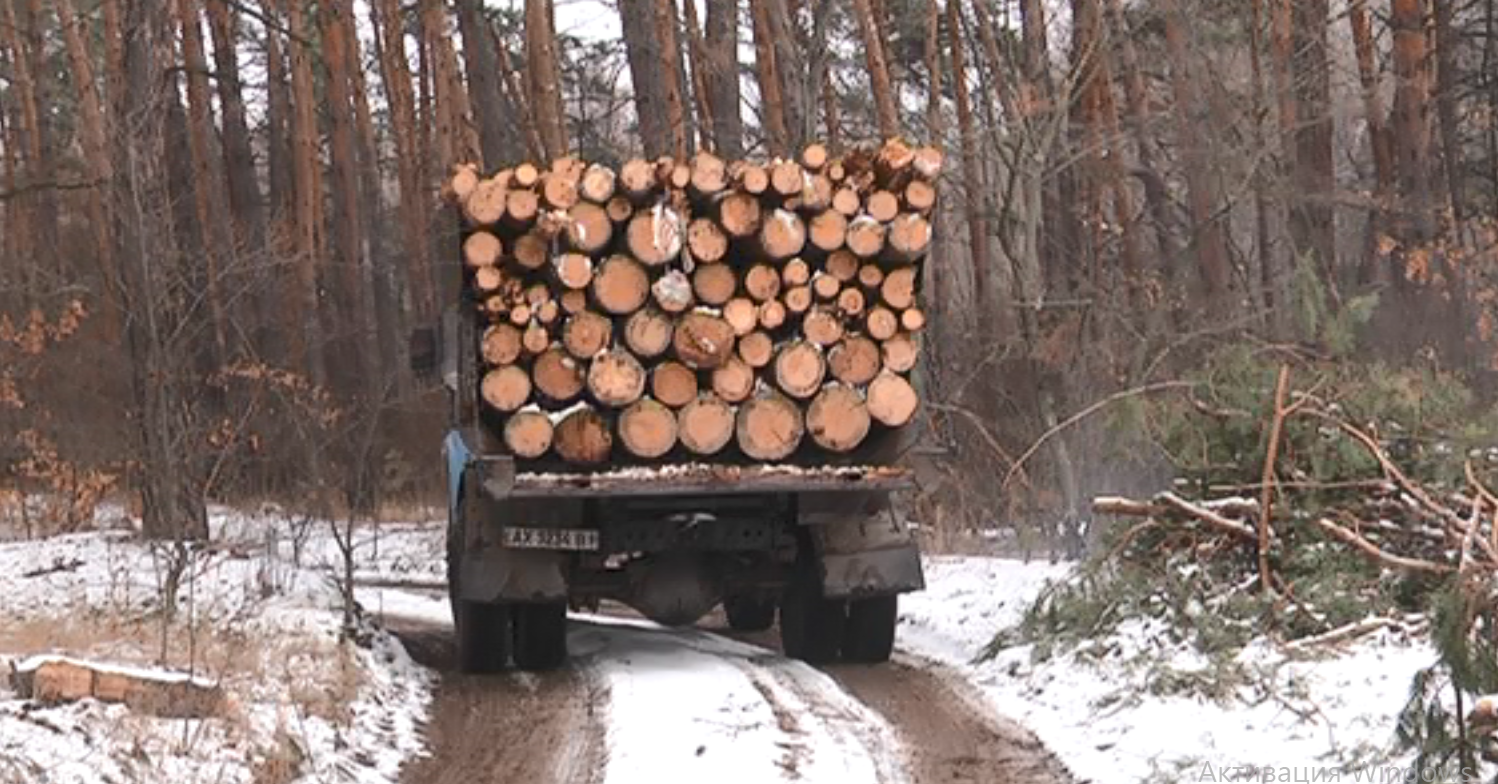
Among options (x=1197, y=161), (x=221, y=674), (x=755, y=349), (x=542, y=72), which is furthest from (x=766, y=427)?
(x=1197, y=161)

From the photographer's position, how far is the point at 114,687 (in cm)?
750

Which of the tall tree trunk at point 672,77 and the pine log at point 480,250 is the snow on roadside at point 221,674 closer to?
the pine log at point 480,250

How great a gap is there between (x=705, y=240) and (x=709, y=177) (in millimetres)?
340

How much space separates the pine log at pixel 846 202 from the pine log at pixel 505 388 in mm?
1941

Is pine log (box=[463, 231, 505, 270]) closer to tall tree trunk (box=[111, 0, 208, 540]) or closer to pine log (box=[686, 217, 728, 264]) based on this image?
pine log (box=[686, 217, 728, 264])

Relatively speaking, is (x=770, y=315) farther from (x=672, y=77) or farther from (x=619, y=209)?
(x=672, y=77)

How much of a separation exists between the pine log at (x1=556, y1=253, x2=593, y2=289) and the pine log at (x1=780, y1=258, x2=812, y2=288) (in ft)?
3.47

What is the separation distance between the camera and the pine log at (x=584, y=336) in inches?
394

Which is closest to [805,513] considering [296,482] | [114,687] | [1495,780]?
[114,687]

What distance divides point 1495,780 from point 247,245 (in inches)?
749

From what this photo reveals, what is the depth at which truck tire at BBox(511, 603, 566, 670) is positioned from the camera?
10719mm

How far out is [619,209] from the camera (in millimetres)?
10125

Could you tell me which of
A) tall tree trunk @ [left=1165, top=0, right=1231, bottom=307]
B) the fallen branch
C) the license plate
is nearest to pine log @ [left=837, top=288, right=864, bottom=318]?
the license plate

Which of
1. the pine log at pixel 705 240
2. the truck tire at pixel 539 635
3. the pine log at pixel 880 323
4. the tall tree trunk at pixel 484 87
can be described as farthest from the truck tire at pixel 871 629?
the tall tree trunk at pixel 484 87
